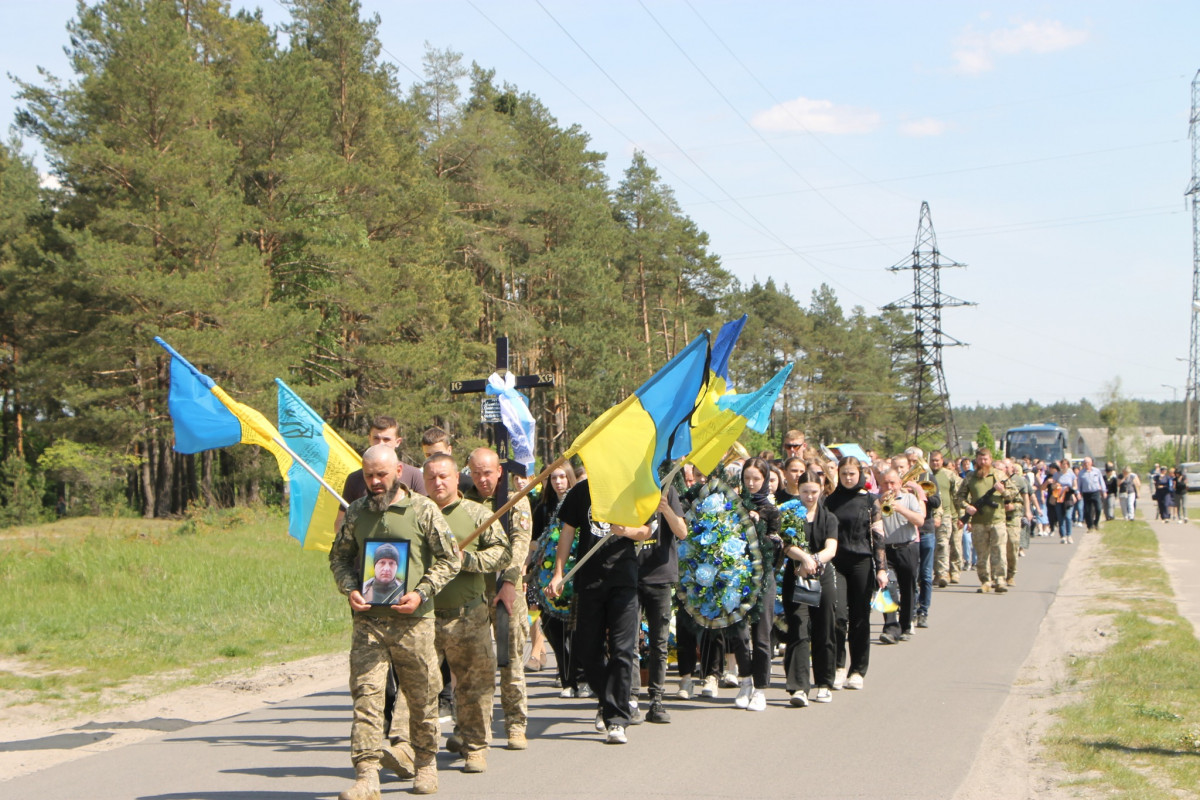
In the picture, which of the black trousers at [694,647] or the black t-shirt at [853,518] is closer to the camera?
the black trousers at [694,647]

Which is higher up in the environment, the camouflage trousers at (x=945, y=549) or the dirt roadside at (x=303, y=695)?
the camouflage trousers at (x=945, y=549)

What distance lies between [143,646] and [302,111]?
28.4m

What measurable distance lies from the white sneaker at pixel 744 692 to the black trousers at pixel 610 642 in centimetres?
135

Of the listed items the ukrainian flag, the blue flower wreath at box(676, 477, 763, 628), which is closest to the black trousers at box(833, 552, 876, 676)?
the blue flower wreath at box(676, 477, 763, 628)

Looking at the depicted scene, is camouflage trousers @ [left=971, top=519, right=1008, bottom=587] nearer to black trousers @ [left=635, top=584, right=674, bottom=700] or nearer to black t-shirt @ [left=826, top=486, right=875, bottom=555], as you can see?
black t-shirt @ [left=826, top=486, right=875, bottom=555]

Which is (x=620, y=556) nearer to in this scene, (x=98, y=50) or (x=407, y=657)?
(x=407, y=657)

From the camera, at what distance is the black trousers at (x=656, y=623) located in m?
8.20

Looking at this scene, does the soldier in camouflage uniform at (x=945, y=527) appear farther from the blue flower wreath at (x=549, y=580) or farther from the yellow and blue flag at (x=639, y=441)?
the yellow and blue flag at (x=639, y=441)

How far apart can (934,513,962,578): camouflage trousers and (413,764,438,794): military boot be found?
12511 millimetres

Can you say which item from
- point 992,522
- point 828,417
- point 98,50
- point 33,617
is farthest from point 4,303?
point 828,417

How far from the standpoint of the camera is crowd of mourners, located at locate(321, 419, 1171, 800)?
629 cm

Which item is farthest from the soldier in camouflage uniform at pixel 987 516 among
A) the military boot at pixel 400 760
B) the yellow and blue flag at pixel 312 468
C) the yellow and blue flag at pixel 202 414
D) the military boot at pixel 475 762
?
the military boot at pixel 400 760

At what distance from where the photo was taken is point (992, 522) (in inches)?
656

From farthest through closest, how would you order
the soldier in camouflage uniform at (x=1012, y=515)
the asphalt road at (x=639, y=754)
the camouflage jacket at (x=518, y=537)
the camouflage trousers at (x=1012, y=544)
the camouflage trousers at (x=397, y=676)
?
1. the camouflage trousers at (x=1012, y=544)
2. the soldier in camouflage uniform at (x=1012, y=515)
3. the camouflage jacket at (x=518, y=537)
4. the asphalt road at (x=639, y=754)
5. the camouflage trousers at (x=397, y=676)
